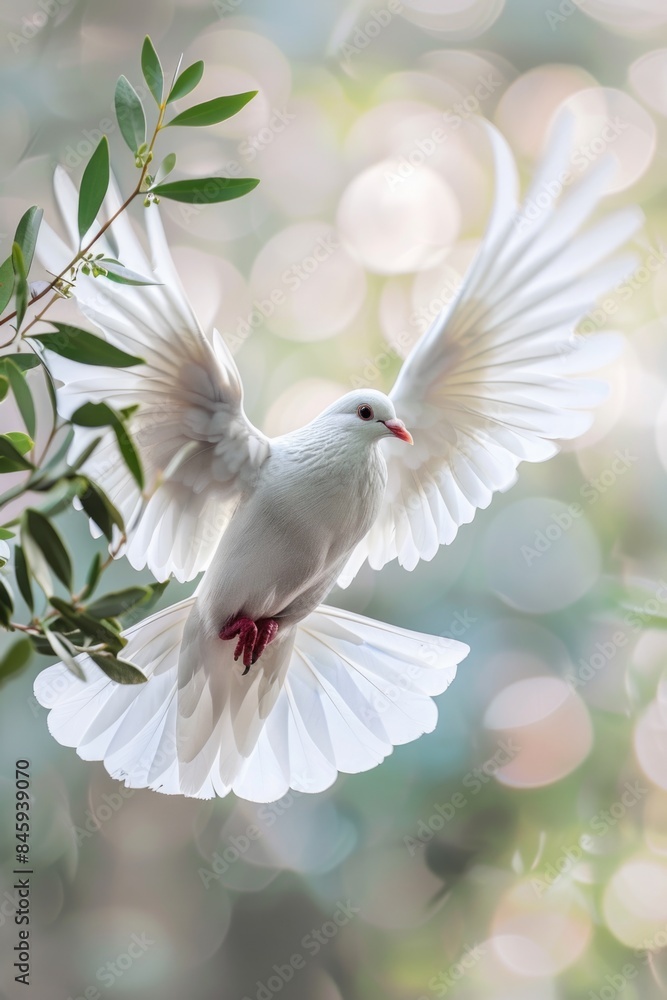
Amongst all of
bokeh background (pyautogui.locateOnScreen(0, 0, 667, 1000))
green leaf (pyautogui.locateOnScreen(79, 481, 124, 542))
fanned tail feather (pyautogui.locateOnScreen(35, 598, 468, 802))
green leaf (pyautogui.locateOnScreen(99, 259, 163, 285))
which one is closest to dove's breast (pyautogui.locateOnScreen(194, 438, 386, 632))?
fanned tail feather (pyautogui.locateOnScreen(35, 598, 468, 802))

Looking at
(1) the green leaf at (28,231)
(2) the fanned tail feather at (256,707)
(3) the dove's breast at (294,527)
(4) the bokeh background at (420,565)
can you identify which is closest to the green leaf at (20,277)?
(1) the green leaf at (28,231)

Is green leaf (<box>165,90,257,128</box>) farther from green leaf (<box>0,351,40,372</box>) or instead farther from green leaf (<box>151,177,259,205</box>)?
green leaf (<box>0,351,40,372</box>)

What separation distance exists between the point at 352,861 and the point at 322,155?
1753 millimetres

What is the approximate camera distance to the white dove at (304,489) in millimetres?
989

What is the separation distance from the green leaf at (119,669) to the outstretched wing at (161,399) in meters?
0.33

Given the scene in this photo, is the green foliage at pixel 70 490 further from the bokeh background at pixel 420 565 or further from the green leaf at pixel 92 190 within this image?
the bokeh background at pixel 420 565

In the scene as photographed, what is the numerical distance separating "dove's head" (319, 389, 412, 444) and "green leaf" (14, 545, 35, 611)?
51 centimetres

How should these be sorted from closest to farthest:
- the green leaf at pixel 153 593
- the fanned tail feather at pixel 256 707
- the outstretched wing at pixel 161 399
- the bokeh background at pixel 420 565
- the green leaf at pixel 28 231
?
the green leaf at pixel 153 593 < the green leaf at pixel 28 231 < the outstretched wing at pixel 161 399 < the fanned tail feather at pixel 256 707 < the bokeh background at pixel 420 565

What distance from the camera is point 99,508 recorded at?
0.57m

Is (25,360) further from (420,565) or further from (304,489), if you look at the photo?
(420,565)

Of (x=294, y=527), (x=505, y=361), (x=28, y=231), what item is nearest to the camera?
(x=28, y=231)

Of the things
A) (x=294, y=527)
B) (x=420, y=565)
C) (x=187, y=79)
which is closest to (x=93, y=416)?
(x=187, y=79)

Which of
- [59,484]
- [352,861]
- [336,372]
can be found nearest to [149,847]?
[352,861]

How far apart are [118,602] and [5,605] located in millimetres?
77
